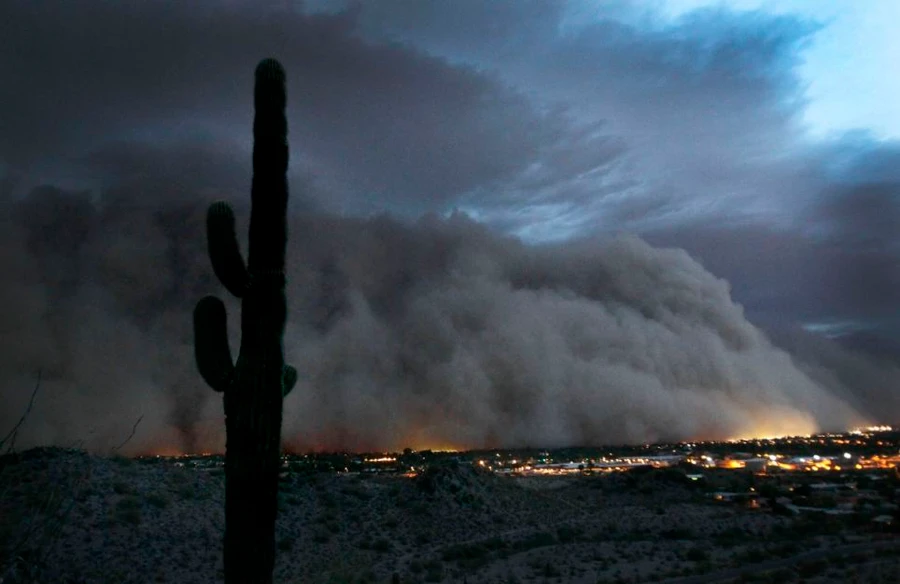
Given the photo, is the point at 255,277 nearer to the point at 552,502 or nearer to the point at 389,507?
the point at 389,507

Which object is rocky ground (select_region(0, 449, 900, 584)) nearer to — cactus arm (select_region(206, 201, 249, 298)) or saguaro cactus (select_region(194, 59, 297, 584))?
saguaro cactus (select_region(194, 59, 297, 584))

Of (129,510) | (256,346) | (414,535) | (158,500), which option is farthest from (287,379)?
(414,535)

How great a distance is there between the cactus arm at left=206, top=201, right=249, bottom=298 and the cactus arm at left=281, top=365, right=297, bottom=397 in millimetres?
1943

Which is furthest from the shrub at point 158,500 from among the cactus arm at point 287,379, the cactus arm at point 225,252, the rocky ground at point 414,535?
the cactus arm at point 225,252

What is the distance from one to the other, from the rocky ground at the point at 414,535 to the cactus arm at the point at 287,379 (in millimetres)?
8930

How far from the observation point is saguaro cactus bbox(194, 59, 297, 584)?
14188 millimetres

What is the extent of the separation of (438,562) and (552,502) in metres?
19.0

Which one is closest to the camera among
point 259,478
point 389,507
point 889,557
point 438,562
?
point 259,478

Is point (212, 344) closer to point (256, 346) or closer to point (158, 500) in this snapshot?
point (256, 346)

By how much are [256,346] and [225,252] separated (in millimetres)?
1970

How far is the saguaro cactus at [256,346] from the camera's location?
46.5 feet

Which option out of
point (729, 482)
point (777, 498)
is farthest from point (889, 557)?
Answer: point (729, 482)

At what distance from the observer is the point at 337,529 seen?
3725 cm

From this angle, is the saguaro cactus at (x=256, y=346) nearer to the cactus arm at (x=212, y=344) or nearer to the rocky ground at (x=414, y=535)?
the cactus arm at (x=212, y=344)
